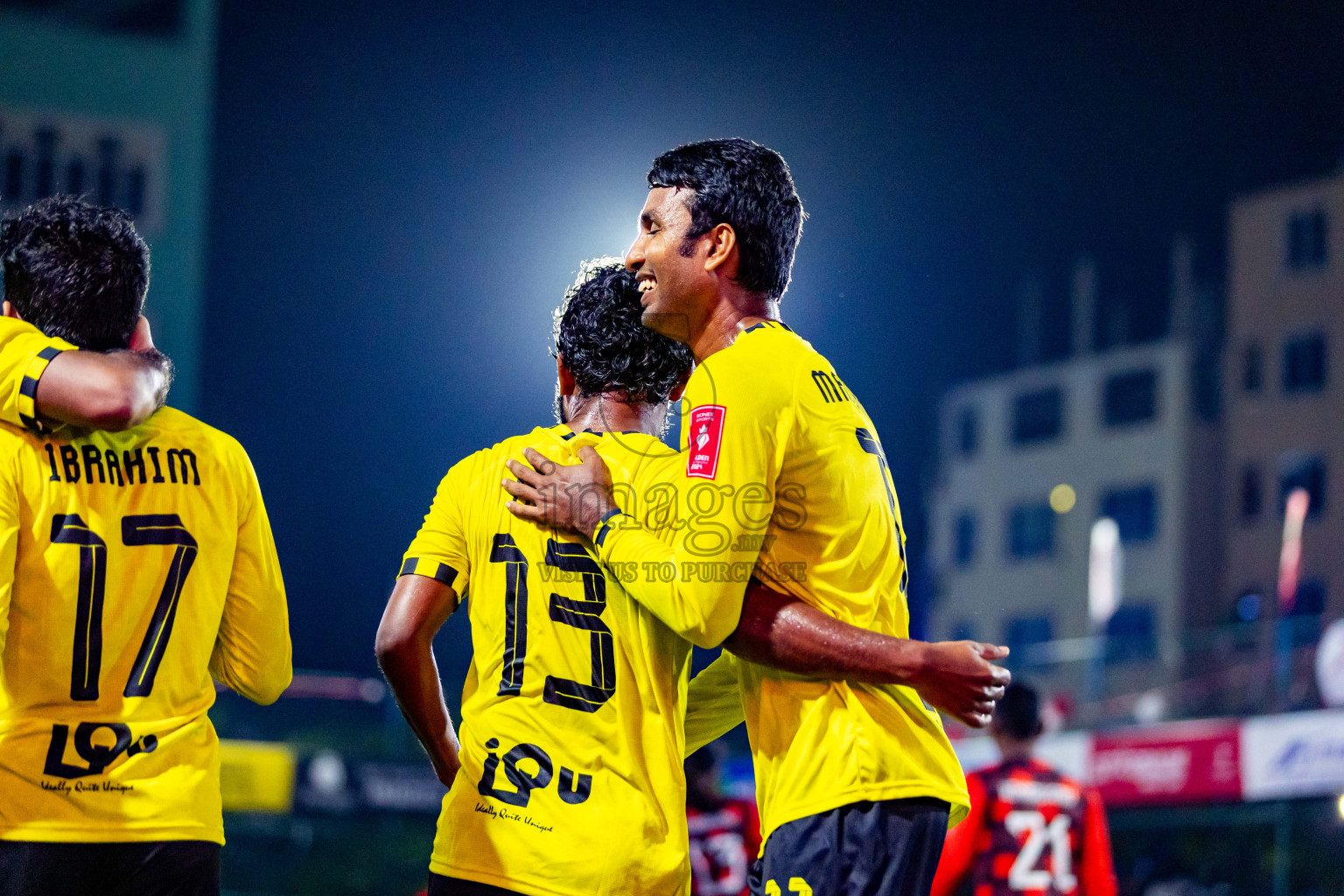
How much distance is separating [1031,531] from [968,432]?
5624mm

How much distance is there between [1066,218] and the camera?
53750mm

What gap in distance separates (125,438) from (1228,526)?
42.9 metres

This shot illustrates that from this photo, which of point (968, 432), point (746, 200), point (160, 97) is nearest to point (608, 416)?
point (746, 200)

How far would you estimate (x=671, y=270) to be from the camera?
10.0ft

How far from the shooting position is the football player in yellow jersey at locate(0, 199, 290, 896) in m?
2.77

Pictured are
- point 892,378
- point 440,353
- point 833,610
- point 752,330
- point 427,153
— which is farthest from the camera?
point 892,378

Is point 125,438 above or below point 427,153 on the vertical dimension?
below

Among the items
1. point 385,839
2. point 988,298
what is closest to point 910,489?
point 988,298

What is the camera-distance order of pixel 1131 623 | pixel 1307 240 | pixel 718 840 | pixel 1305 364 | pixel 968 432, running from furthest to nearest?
pixel 968 432
pixel 1131 623
pixel 1307 240
pixel 1305 364
pixel 718 840

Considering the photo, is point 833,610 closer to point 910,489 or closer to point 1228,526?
point 1228,526

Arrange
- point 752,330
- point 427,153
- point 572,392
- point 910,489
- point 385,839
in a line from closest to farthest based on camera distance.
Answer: point 752,330, point 572,392, point 385,839, point 427,153, point 910,489

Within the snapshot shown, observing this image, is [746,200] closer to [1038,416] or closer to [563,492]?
→ [563,492]

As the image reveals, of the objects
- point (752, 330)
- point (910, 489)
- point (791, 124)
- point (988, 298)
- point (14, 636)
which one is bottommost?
point (14, 636)

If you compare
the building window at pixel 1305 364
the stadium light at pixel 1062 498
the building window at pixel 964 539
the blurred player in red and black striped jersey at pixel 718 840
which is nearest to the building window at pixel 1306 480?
the building window at pixel 1305 364
